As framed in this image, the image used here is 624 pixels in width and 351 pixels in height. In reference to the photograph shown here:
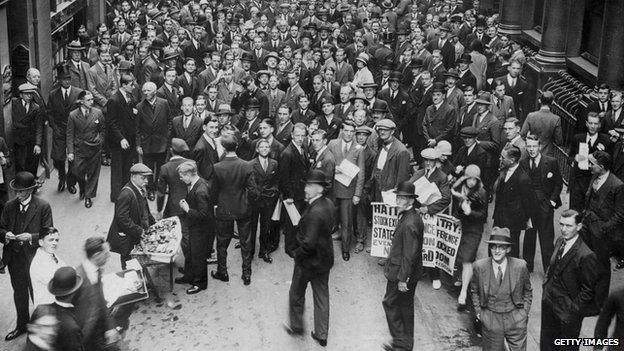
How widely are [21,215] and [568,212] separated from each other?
5.95 m

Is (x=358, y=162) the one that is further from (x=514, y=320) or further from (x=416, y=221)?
(x=514, y=320)

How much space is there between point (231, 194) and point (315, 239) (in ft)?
6.60

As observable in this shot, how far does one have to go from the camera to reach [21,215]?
8.90 meters

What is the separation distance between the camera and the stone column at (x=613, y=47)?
15.1 meters

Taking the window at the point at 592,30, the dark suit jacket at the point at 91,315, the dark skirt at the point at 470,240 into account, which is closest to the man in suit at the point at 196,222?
the dark suit jacket at the point at 91,315

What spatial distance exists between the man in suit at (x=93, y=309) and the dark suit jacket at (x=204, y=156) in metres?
4.31

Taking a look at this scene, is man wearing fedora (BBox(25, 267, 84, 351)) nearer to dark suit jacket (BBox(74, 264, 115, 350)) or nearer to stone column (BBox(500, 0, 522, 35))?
dark suit jacket (BBox(74, 264, 115, 350))

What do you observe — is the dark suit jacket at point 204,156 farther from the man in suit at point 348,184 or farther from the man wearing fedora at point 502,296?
the man wearing fedora at point 502,296

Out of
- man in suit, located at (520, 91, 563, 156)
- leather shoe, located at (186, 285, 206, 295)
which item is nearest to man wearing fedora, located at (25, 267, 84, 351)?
leather shoe, located at (186, 285, 206, 295)

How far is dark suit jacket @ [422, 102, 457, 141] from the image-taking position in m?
13.5

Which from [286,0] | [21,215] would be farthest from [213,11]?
[21,215]

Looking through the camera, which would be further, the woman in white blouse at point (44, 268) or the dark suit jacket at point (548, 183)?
the dark suit jacket at point (548, 183)

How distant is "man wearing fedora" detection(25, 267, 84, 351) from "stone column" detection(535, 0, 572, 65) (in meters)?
14.5

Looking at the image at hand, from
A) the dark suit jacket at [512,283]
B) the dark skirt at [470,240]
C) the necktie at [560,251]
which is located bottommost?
the dark skirt at [470,240]
